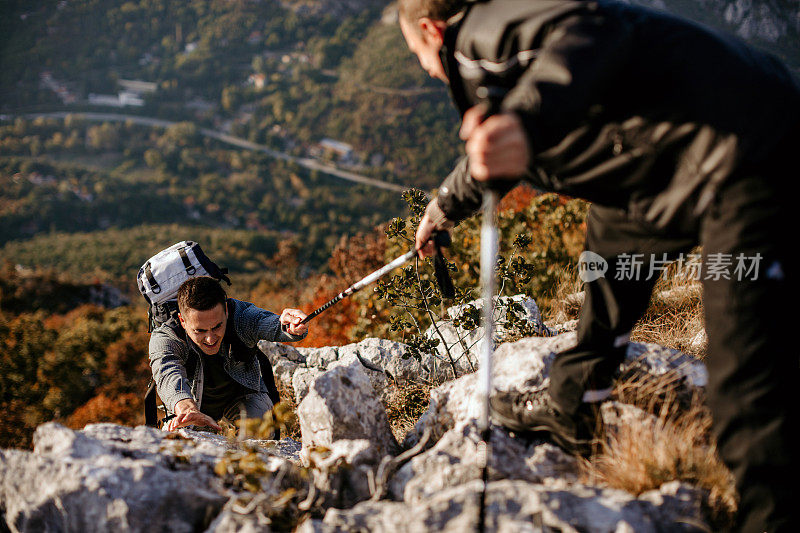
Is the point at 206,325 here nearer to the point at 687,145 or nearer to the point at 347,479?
the point at 347,479

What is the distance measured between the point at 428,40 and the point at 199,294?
2.74 metres

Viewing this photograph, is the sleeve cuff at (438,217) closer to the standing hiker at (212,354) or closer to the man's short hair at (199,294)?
the standing hiker at (212,354)

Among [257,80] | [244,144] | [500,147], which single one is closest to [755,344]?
[500,147]

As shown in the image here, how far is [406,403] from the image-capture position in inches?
152

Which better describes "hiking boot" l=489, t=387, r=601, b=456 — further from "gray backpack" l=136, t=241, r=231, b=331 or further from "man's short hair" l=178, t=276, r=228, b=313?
"gray backpack" l=136, t=241, r=231, b=331

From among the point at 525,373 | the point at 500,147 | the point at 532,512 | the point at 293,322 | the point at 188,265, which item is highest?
the point at 500,147

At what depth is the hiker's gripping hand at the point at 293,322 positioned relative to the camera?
12.3ft

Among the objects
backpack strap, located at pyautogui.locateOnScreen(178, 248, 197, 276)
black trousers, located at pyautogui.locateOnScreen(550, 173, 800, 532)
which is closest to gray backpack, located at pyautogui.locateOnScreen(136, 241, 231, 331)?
backpack strap, located at pyautogui.locateOnScreen(178, 248, 197, 276)

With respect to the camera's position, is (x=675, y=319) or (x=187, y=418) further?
(x=675, y=319)

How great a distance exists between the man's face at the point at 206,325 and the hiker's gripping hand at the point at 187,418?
53cm

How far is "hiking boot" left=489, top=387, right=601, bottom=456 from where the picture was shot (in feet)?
7.75

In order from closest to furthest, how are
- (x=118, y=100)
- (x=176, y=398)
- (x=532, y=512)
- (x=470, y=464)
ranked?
(x=532, y=512)
(x=470, y=464)
(x=176, y=398)
(x=118, y=100)

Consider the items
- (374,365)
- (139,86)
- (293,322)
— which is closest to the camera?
(293,322)

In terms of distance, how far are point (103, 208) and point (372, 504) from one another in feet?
209
